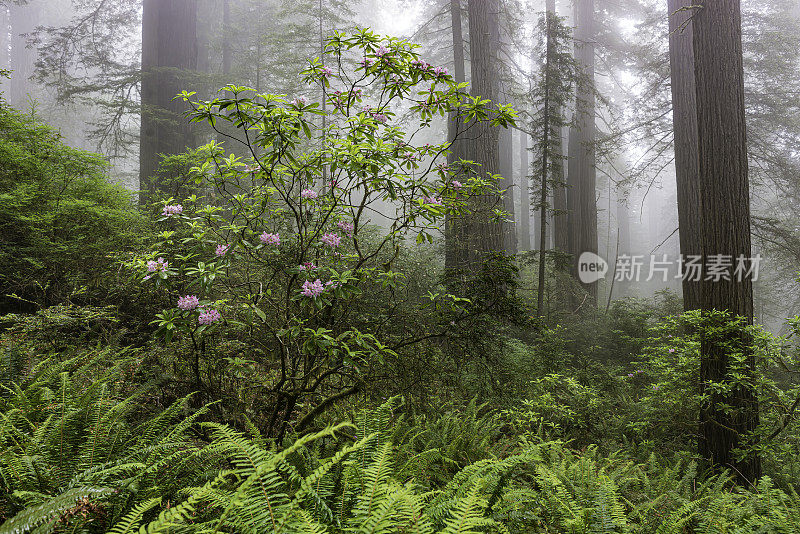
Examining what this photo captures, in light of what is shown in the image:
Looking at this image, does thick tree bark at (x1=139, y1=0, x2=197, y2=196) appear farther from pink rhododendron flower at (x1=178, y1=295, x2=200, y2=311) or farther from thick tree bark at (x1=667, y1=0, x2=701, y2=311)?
thick tree bark at (x1=667, y1=0, x2=701, y2=311)

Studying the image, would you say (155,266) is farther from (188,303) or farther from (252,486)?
(252,486)

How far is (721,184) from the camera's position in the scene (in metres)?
3.80

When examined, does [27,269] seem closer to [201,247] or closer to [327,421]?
[201,247]

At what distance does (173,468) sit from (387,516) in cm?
111

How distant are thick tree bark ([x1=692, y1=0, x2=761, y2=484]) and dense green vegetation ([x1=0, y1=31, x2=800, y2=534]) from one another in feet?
0.69

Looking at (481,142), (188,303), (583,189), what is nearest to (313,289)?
(188,303)

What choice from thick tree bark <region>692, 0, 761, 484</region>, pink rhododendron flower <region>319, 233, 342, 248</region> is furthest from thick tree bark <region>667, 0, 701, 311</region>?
pink rhododendron flower <region>319, 233, 342, 248</region>

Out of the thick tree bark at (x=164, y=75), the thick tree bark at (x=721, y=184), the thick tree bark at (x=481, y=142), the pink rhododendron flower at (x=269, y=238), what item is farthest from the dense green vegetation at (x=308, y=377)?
the thick tree bark at (x=164, y=75)

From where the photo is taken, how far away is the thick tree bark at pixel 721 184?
3602 millimetres

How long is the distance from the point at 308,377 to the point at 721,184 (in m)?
4.33

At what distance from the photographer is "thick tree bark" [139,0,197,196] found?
7.31 meters

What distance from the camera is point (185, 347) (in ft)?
9.82

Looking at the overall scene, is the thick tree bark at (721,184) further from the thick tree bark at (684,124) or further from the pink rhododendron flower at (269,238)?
the pink rhododendron flower at (269,238)

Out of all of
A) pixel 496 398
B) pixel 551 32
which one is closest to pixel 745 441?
pixel 496 398
